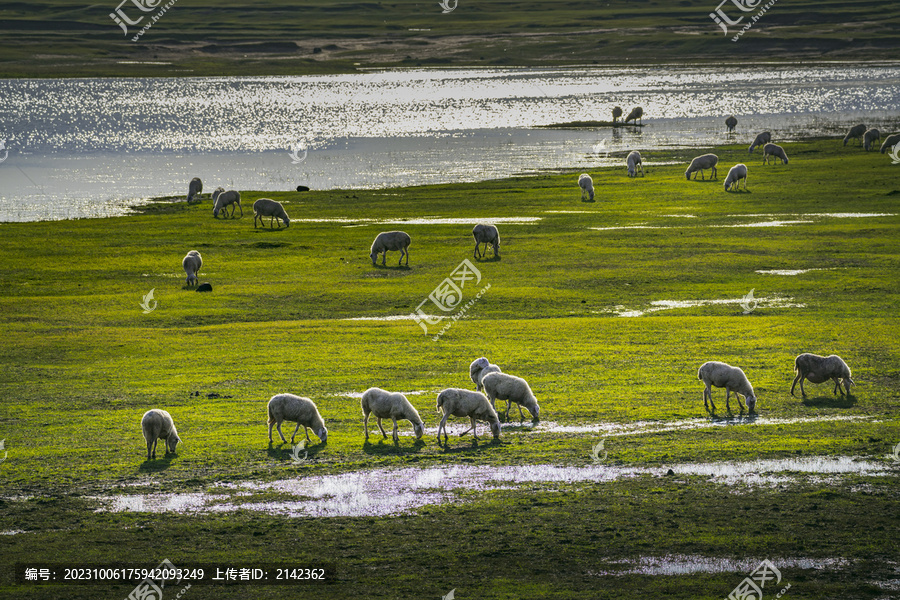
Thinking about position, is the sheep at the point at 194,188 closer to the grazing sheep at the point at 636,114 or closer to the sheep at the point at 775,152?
the sheep at the point at 775,152

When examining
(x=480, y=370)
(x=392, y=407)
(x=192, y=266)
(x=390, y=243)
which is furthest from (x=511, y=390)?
(x=192, y=266)

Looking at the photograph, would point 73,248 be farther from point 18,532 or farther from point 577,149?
point 577,149

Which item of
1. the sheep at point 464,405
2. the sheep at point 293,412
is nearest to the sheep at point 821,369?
the sheep at point 464,405

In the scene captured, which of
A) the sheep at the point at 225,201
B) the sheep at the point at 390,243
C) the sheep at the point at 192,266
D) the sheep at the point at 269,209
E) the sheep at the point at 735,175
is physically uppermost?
the sheep at the point at 735,175

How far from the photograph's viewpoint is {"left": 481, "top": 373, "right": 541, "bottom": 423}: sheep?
22.0m

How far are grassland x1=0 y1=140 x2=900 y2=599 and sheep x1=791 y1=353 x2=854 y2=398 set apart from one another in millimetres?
762

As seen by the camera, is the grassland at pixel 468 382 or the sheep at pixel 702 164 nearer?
the grassland at pixel 468 382

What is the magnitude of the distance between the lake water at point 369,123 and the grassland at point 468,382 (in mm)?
19527

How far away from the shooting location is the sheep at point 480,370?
23578 mm

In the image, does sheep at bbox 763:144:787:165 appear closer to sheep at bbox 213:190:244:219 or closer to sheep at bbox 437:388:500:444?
sheep at bbox 213:190:244:219

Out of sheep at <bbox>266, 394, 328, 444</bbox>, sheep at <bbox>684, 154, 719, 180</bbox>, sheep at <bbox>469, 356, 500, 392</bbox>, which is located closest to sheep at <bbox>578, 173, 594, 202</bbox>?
sheep at <bbox>684, 154, 719, 180</bbox>

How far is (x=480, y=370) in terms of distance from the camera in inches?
942

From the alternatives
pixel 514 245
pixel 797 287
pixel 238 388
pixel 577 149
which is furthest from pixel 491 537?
pixel 577 149

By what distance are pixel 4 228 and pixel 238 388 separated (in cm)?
3214
